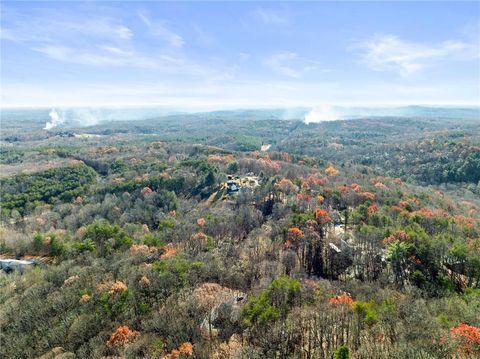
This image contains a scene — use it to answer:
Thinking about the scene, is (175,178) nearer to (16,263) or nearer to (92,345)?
(16,263)

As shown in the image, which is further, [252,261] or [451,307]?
[252,261]

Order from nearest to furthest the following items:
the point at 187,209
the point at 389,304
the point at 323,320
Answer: the point at 323,320 < the point at 389,304 < the point at 187,209

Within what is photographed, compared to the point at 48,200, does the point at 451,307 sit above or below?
above

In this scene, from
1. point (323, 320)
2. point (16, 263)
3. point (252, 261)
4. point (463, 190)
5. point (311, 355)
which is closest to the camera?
point (311, 355)

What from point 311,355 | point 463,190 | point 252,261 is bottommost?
point 463,190

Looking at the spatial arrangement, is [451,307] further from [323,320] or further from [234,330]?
[234,330]

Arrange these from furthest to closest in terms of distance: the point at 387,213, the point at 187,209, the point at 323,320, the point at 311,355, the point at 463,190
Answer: the point at 463,190, the point at 187,209, the point at 387,213, the point at 323,320, the point at 311,355

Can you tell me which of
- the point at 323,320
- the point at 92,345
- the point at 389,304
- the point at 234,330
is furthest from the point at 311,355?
the point at 92,345

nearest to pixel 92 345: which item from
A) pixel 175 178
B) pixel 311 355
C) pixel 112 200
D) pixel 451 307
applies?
pixel 311 355

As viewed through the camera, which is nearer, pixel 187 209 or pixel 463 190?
pixel 187 209
